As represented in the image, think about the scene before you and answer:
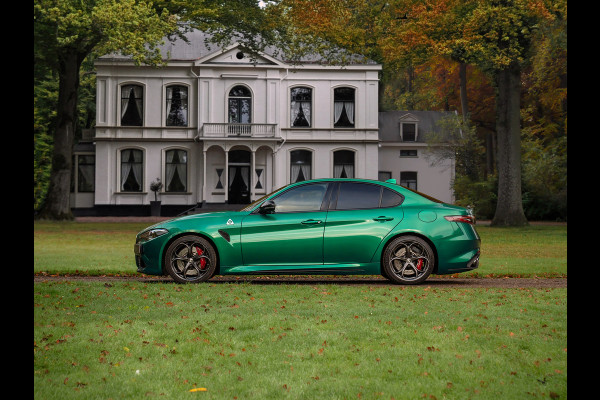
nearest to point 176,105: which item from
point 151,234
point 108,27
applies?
point 108,27

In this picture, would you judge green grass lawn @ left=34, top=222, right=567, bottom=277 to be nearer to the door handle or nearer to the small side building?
the door handle

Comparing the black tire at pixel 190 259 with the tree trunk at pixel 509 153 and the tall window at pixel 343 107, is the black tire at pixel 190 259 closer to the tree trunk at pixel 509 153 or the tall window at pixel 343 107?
the tree trunk at pixel 509 153

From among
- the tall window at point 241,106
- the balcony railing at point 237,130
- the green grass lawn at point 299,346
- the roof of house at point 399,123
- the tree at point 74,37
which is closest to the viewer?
the green grass lawn at point 299,346

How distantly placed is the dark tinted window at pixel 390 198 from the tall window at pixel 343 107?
33673mm

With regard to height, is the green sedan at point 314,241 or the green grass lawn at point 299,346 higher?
the green sedan at point 314,241

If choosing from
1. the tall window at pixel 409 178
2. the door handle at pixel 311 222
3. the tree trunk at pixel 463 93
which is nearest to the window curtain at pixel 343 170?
the tall window at pixel 409 178

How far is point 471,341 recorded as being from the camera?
6.33 meters

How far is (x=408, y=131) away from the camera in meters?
52.0

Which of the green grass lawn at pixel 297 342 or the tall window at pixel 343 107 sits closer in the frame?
the green grass lawn at pixel 297 342

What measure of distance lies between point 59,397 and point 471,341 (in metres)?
3.39

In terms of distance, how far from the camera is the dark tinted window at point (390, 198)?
11.3 metres

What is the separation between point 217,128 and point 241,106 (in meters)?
2.47

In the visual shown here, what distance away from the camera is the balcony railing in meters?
42.6

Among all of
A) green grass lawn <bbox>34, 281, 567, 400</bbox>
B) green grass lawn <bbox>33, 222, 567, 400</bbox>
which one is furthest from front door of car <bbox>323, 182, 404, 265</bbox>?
green grass lawn <bbox>34, 281, 567, 400</bbox>
